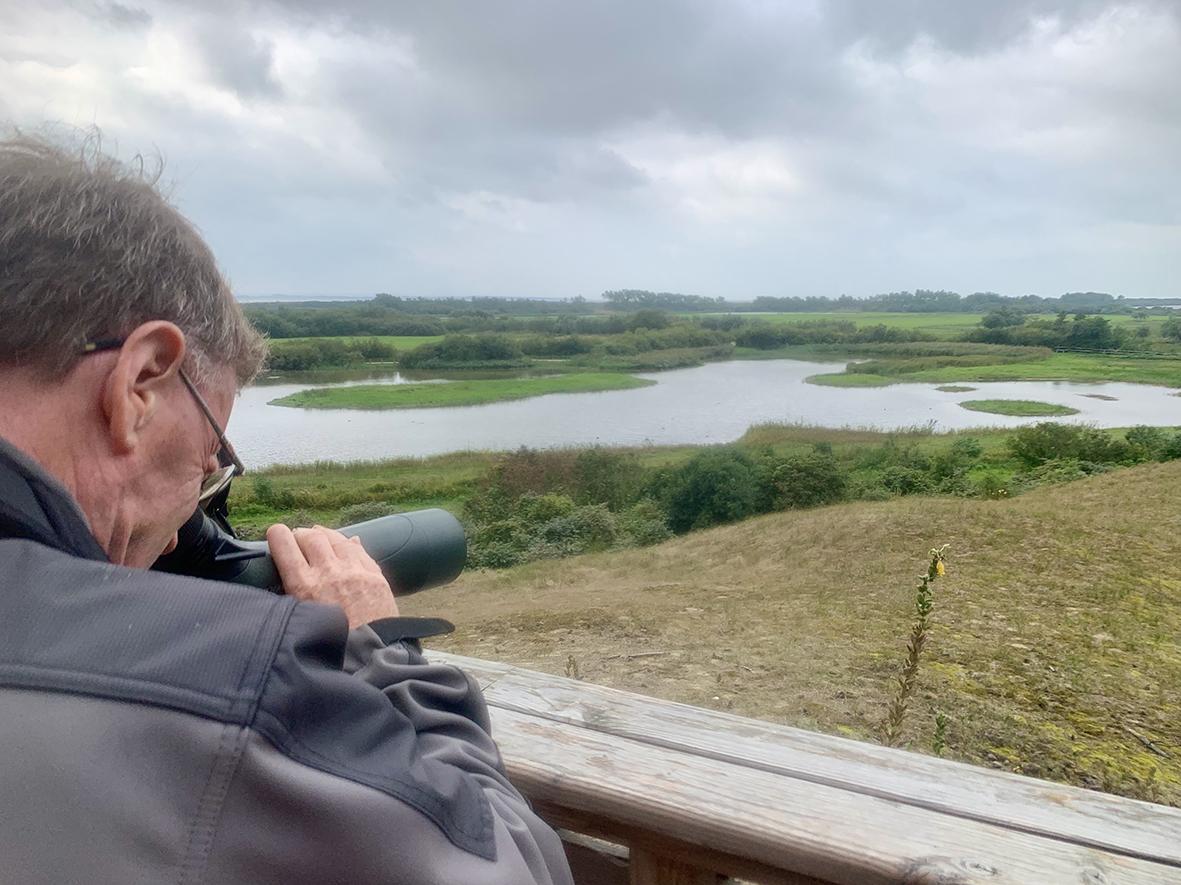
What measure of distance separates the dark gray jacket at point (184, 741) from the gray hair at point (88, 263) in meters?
0.18

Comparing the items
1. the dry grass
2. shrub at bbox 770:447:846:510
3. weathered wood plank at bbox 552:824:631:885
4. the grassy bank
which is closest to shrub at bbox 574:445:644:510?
shrub at bbox 770:447:846:510

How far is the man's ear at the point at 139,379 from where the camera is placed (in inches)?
28.5

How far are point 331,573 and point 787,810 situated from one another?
2.12 feet

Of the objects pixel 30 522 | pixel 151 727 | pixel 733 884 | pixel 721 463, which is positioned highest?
pixel 30 522

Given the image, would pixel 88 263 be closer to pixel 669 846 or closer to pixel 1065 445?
pixel 669 846

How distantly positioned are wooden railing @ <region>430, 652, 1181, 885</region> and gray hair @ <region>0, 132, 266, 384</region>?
74cm

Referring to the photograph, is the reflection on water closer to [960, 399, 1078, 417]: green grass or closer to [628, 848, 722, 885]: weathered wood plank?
[628, 848, 722, 885]: weathered wood plank

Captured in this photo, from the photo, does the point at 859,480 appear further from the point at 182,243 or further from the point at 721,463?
the point at 182,243

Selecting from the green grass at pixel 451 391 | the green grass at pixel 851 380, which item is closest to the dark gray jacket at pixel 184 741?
the green grass at pixel 451 391

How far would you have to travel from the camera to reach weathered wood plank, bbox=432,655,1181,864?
2.88ft

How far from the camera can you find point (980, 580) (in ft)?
19.3

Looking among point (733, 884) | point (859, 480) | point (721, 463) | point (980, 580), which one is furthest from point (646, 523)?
point (733, 884)

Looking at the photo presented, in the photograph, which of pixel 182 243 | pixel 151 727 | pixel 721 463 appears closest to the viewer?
pixel 151 727

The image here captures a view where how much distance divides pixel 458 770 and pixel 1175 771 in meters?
3.30
